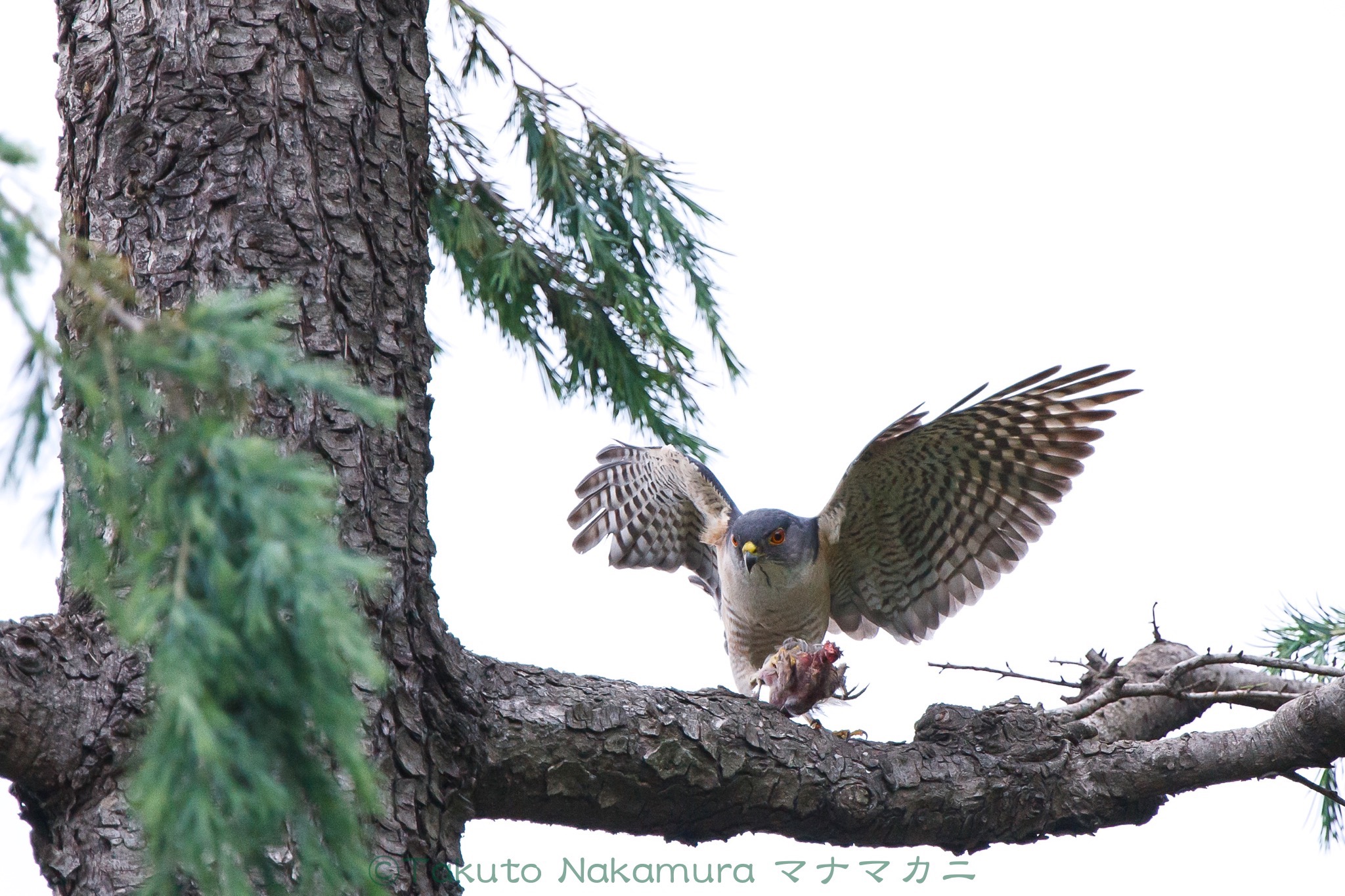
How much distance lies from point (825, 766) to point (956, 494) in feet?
5.23

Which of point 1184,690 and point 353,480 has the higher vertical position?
point 353,480

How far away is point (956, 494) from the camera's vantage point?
4031 millimetres

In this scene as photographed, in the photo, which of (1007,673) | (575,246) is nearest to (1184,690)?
(1007,673)

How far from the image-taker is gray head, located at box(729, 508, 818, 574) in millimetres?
4340

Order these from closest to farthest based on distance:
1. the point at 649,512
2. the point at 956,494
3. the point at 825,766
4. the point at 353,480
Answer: the point at 353,480 → the point at 825,766 → the point at 956,494 → the point at 649,512

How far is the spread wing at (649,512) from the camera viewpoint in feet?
15.9

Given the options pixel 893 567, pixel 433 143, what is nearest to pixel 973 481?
pixel 893 567

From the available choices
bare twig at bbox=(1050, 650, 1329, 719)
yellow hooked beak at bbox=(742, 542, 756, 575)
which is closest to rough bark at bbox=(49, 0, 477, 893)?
bare twig at bbox=(1050, 650, 1329, 719)

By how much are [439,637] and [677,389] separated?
1631 mm

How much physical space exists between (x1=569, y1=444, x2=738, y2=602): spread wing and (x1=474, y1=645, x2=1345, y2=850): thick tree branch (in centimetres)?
202

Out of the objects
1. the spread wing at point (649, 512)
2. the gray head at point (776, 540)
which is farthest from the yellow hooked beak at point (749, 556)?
the spread wing at point (649, 512)

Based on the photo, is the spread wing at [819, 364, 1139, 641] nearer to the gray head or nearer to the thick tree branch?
the gray head

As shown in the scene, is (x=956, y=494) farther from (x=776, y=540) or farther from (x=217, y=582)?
(x=217, y=582)

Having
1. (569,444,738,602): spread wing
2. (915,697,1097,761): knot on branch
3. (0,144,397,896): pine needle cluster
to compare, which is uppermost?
(569,444,738,602): spread wing
